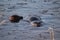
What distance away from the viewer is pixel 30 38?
2.39 metres

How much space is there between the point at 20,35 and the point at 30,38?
0.14 meters

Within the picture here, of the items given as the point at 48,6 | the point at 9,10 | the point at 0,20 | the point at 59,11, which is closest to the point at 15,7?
the point at 9,10

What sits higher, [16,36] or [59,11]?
[59,11]

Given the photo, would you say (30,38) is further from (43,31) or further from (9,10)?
(9,10)

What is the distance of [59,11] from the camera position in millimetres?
2420

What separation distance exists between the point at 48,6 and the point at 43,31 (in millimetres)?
335

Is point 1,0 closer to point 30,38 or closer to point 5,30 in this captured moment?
point 5,30

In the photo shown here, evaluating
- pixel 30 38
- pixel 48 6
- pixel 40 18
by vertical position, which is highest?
pixel 48 6

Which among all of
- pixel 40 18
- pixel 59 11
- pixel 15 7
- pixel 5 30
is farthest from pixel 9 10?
pixel 59 11

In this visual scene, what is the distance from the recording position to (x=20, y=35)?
2.39 metres

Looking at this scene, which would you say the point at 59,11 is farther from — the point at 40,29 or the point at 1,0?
the point at 1,0

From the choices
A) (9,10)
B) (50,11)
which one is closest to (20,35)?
(9,10)

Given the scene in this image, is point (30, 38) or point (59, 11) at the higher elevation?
point (59, 11)

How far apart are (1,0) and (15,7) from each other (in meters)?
0.20
